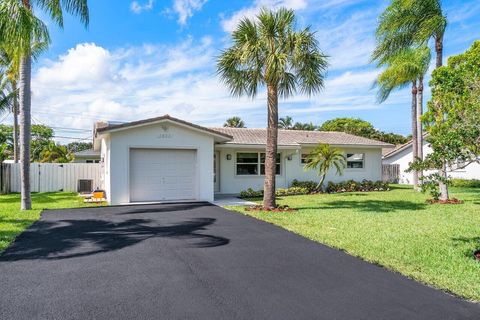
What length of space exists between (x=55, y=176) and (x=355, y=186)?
19.0m

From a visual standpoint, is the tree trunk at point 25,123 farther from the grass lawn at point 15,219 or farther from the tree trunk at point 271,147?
the tree trunk at point 271,147

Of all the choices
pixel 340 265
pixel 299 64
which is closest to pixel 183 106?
pixel 299 64

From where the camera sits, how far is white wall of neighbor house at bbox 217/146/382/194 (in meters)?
19.1

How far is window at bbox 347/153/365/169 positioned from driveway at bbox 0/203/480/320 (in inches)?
610

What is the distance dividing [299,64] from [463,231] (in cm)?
758

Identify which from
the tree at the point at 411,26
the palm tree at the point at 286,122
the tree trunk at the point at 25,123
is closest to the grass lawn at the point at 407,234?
the tree at the point at 411,26

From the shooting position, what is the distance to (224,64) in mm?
13102

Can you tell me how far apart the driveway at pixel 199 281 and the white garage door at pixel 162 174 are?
6.00 meters

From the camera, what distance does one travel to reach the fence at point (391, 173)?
2973cm

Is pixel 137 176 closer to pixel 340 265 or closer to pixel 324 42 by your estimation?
pixel 324 42

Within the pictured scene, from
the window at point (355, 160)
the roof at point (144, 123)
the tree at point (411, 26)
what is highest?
the tree at point (411, 26)

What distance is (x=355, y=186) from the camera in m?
21.4

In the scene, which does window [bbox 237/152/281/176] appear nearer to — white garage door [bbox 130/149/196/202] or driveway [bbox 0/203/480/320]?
A: white garage door [bbox 130/149/196/202]

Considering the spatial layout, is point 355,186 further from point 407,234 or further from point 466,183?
point 407,234
